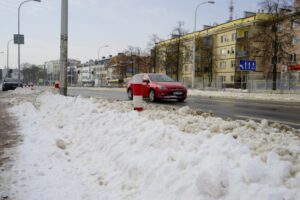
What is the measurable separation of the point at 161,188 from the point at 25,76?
148m

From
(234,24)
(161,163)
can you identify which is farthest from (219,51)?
(161,163)

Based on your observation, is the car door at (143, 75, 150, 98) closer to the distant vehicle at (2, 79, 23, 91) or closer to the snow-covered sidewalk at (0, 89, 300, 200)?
the snow-covered sidewalk at (0, 89, 300, 200)

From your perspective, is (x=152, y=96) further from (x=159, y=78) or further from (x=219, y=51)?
(x=219, y=51)

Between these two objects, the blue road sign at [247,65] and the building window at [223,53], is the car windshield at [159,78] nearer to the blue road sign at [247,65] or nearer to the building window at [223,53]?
the blue road sign at [247,65]

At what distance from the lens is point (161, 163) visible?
13.1ft

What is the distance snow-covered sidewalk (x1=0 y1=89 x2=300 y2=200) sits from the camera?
307 cm

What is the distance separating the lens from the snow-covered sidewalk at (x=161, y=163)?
3070mm

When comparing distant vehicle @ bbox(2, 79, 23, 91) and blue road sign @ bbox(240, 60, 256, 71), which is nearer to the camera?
blue road sign @ bbox(240, 60, 256, 71)

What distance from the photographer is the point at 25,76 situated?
140375mm

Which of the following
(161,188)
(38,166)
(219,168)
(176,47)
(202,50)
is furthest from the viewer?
(202,50)

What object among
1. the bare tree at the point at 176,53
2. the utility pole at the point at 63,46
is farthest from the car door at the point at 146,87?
the bare tree at the point at 176,53

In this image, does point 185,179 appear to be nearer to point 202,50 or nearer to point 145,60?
point 202,50

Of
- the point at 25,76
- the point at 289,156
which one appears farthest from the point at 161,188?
the point at 25,76

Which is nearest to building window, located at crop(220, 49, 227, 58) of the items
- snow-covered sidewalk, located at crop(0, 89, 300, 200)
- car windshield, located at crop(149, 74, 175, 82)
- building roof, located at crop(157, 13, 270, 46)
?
building roof, located at crop(157, 13, 270, 46)
